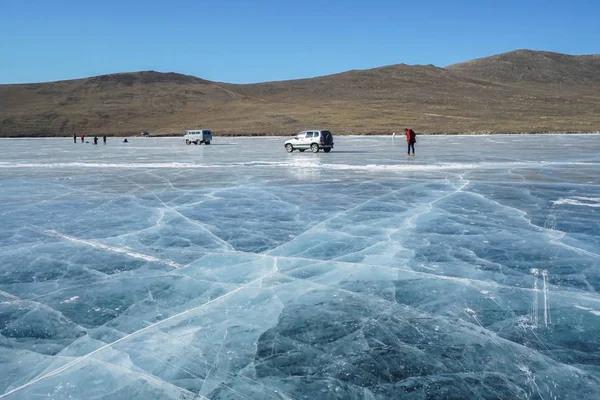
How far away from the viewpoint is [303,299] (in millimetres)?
6168

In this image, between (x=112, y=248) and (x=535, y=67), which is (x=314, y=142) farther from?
(x=535, y=67)

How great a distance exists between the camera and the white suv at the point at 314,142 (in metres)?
34.2

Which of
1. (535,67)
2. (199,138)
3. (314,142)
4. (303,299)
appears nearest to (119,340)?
(303,299)

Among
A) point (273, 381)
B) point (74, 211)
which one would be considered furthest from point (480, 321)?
point (74, 211)

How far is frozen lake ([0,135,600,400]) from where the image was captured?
14.1 ft

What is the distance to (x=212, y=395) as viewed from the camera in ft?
13.3

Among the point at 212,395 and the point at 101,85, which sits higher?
the point at 101,85

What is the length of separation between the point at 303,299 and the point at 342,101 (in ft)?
369

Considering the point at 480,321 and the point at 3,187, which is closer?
the point at 480,321

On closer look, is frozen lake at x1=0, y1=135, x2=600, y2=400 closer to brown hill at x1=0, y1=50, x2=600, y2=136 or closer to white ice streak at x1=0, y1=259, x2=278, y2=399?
white ice streak at x1=0, y1=259, x2=278, y2=399

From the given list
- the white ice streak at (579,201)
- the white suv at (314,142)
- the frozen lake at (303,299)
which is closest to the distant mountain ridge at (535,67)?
the white suv at (314,142)

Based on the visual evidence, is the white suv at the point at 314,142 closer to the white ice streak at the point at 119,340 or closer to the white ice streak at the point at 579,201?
the white ice streak at the point at 579,201

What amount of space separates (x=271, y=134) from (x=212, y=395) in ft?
238

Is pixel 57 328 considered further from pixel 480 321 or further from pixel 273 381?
pixel 480 321
